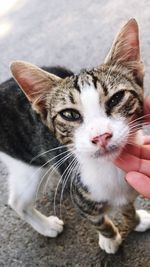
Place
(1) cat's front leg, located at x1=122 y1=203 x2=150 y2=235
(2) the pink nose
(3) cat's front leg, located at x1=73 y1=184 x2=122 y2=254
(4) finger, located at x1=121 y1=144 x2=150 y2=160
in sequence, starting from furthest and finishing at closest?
(1) cat's front leg, located at x1=122 y1=203 x2=150 y2=235 < (3) cat's front leg, located at x1=73 y1=184 x2=122 y2=254 < (4) finger, located at x1=121 y1=144 x2=150 y2=160 < (2) the pink nose

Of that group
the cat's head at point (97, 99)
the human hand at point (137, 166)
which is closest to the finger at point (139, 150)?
the human hand at point (137, 166)

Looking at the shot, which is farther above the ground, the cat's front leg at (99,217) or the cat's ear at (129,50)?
the cat's ear at (129,50)

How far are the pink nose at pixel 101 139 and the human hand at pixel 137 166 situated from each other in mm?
177

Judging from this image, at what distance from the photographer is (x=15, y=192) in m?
1.92

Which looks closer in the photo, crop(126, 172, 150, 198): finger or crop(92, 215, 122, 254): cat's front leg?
crop(126, 172, 150, 198): finger

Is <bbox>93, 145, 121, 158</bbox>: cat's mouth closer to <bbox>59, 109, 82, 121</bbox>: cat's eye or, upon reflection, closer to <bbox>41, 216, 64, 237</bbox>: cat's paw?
<bbox>59, 109, 82, 121</bbox>: cat's eye

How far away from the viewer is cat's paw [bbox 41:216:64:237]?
6.59ft

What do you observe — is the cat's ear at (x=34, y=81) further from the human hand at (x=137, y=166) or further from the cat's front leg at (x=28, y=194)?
Answer: the cat's front leg at (x=28, y=194)

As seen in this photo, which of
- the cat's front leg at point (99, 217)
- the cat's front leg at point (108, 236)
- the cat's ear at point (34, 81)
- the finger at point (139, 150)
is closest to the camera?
the cat's ear at point (34, 81)

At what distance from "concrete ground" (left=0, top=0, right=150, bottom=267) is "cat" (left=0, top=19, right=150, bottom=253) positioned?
0.10m

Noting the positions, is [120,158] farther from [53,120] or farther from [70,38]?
[70,38]

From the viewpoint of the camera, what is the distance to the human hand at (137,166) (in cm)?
150

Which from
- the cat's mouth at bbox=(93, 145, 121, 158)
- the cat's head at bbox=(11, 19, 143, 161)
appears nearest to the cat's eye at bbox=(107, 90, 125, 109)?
the cat's head at bbox=(11, 19, 143, 161)

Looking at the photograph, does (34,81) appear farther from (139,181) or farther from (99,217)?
(99,217)
